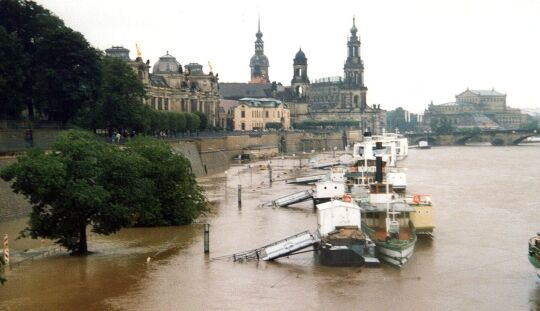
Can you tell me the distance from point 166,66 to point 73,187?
295 ft

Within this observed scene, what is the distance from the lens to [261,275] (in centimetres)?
3316

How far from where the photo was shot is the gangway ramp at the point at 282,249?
36.0 metres

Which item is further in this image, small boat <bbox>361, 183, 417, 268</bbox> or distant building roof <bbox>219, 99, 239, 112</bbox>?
distant building roof <bbox>219, 99, 239, 112</bbox>

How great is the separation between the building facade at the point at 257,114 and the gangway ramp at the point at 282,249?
419 feet

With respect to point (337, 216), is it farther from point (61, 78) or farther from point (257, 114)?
point (257, 114)

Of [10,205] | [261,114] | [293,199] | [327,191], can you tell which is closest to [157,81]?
[261,114]

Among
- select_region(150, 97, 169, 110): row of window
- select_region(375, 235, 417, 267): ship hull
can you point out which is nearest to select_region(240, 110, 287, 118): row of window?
select_region(150, 97, 169, 110): row of window

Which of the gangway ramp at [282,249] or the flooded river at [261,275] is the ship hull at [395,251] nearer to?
the flooded river at [261,275]

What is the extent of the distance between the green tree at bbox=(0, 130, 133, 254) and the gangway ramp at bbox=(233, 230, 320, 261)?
19.4 ft

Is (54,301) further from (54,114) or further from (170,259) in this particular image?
(54,114)

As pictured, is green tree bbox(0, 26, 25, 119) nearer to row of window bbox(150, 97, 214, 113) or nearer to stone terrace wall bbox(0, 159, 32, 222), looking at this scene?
stone terrace wall bbox(0, 159, 32, 222)

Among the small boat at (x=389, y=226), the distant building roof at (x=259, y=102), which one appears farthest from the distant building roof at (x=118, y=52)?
the small boat at (x=389, y=226)

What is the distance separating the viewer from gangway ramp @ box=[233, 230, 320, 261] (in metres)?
36.0

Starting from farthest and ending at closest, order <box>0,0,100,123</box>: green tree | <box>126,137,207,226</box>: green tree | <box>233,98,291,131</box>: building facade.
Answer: <box>233,98,291,131</box>: building facade, <box>0,0,100,123</box>: green tree, <box>126,137,207,226</box>: green tree
